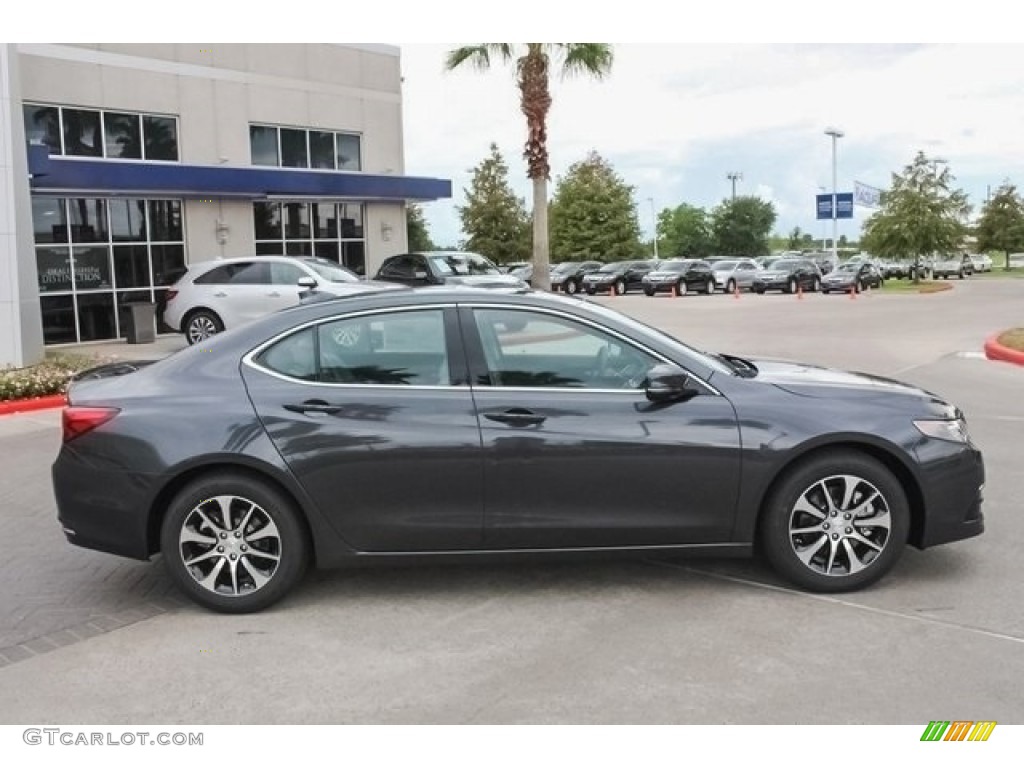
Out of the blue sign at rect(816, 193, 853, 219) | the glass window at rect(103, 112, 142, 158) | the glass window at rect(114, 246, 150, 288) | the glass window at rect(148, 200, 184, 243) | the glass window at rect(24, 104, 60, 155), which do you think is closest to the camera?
the glass window at rect(24, 104, 60, 155)

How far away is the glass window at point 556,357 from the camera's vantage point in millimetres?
4891

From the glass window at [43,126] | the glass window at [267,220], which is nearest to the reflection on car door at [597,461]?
the glass window at [43,126]

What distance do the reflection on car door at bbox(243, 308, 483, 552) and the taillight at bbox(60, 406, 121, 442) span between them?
693 millimetres

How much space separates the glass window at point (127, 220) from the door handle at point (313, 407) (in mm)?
17880

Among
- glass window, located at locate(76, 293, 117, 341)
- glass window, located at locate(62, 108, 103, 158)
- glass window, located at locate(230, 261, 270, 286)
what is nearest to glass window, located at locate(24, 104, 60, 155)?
glass window, located at locate(62, 108, 103, 158)

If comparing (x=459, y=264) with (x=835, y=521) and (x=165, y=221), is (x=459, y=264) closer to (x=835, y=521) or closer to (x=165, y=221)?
(x=165, y=221)

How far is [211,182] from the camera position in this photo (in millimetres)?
21547

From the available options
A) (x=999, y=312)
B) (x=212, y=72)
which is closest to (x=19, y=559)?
(x=212, y=72)

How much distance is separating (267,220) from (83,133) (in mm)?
4581

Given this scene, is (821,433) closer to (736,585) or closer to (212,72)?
(736,585)

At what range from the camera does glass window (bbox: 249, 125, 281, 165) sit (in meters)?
23.6

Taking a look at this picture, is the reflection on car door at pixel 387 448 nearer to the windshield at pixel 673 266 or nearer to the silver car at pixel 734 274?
the windshield at pixel 673 266
